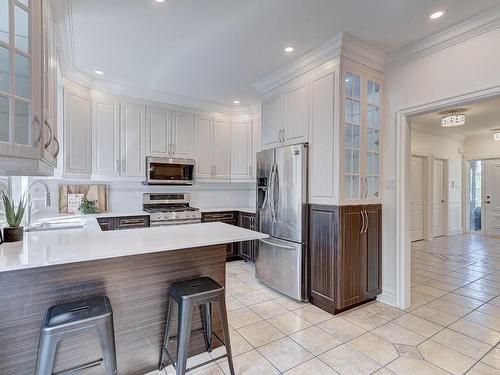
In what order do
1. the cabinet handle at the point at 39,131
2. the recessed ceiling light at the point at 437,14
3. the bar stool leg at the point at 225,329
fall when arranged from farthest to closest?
the recessed ceiling light at the point at 437,14 < the bar stool leg at the point at 225,329 < the cabinet handle at the point at 39,131

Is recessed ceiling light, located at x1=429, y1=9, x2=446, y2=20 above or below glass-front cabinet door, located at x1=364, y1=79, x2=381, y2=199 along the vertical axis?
above

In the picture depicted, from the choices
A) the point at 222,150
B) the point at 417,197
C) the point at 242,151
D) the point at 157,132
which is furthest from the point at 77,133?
the point at 417,197

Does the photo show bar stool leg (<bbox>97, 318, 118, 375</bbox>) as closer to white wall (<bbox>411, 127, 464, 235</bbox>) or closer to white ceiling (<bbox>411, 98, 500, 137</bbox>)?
white ceiling (<bbox>411, 98, 500, 137</bbox>)

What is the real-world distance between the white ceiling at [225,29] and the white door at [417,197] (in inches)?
175

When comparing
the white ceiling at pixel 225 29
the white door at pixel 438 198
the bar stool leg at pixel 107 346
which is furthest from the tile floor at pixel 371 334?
the white door at pixel 438 198

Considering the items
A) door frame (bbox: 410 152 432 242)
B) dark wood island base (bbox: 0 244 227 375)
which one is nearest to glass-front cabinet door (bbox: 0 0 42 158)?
dark wood island base (bbox: 0 244 227 375)

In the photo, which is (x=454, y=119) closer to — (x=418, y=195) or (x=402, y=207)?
(x=418, y=195)

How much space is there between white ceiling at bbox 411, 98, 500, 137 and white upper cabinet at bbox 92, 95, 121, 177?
5161 millimetres

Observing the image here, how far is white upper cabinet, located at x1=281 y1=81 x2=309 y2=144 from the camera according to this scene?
3156 millimetres

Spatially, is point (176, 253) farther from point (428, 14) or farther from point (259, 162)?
point (428, 14)

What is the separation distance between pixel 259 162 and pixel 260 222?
82cm

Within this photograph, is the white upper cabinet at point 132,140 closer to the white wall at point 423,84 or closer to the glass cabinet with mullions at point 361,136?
the glass cabinet with mullions at point 361,136

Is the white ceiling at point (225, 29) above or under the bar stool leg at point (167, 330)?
above

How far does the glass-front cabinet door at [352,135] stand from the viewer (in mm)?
2854
